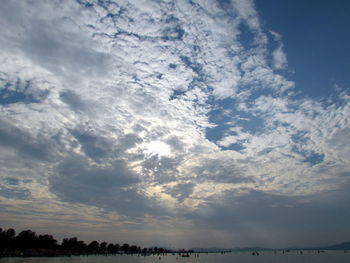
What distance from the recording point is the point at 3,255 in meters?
110

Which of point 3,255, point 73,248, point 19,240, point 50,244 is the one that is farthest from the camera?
point 73,248

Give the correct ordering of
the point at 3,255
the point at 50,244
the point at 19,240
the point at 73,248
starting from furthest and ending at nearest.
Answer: the point at 73,248 < the point at 50,244 < the point at 19,240 < the point at 3,255

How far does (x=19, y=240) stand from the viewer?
13675cm

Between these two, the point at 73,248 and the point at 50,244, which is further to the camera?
the point at 73,248

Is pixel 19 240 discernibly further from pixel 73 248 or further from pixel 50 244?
pixel 73 248

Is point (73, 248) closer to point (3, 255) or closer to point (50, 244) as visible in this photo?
point (50, 244)

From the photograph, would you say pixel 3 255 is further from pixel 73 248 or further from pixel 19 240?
pixel 73 248

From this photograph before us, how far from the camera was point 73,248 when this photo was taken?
200 metres

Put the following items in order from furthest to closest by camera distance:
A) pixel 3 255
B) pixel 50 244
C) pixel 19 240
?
pixel 50 244, pixel 19 240, pixel 3 255

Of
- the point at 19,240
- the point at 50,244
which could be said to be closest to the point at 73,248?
the point at 50,244

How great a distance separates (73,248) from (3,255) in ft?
320

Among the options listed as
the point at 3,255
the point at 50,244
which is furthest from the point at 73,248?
the point at 3,255

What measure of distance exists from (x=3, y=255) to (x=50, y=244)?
61450mm

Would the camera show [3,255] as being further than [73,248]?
No
